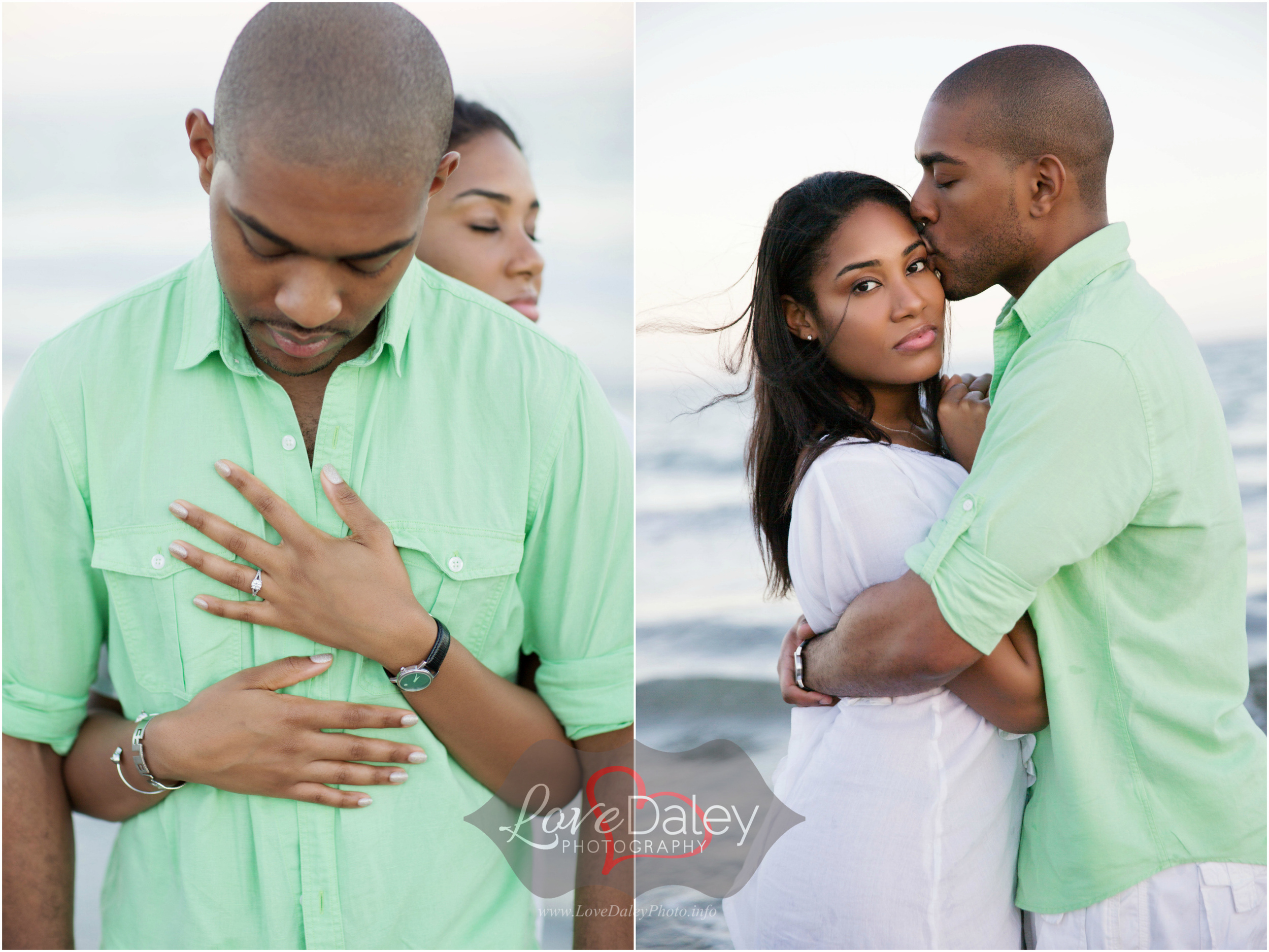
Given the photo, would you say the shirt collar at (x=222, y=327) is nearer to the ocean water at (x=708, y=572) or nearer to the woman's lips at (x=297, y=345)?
the woman's lips at (x=297, y=345)

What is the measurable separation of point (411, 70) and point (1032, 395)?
1.18m

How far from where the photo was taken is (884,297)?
2.19 m

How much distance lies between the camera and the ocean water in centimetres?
298

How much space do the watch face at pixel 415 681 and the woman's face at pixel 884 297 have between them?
1.16 metres

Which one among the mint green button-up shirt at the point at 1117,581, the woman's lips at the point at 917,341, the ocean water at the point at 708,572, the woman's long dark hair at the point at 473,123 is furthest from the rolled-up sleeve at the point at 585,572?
the woman's long dark hair at the point at 473,123

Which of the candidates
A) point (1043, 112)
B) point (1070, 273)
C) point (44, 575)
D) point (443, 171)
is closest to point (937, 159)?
point (1043, 112)

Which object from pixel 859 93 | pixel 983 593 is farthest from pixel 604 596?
pixel 859 93

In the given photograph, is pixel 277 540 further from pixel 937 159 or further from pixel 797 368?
pixel 937 159

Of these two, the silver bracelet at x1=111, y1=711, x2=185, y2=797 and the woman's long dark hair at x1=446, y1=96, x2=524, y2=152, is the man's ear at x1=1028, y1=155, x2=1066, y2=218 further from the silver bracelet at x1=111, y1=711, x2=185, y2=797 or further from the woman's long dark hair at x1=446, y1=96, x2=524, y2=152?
the silver bracelet at x1=111, y1=711, x2=185, y2=797

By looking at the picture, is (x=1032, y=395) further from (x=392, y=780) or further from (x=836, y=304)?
(x=392, y=780)

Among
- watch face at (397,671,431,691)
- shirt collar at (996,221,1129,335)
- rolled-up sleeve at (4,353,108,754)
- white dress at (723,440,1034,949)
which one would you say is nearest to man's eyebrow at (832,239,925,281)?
shirt collar at (996,221,1129,335)

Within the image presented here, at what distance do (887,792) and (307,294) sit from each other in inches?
55.6

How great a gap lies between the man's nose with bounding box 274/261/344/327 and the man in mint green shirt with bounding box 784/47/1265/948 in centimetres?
111

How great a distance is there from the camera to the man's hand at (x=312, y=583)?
171 cm
